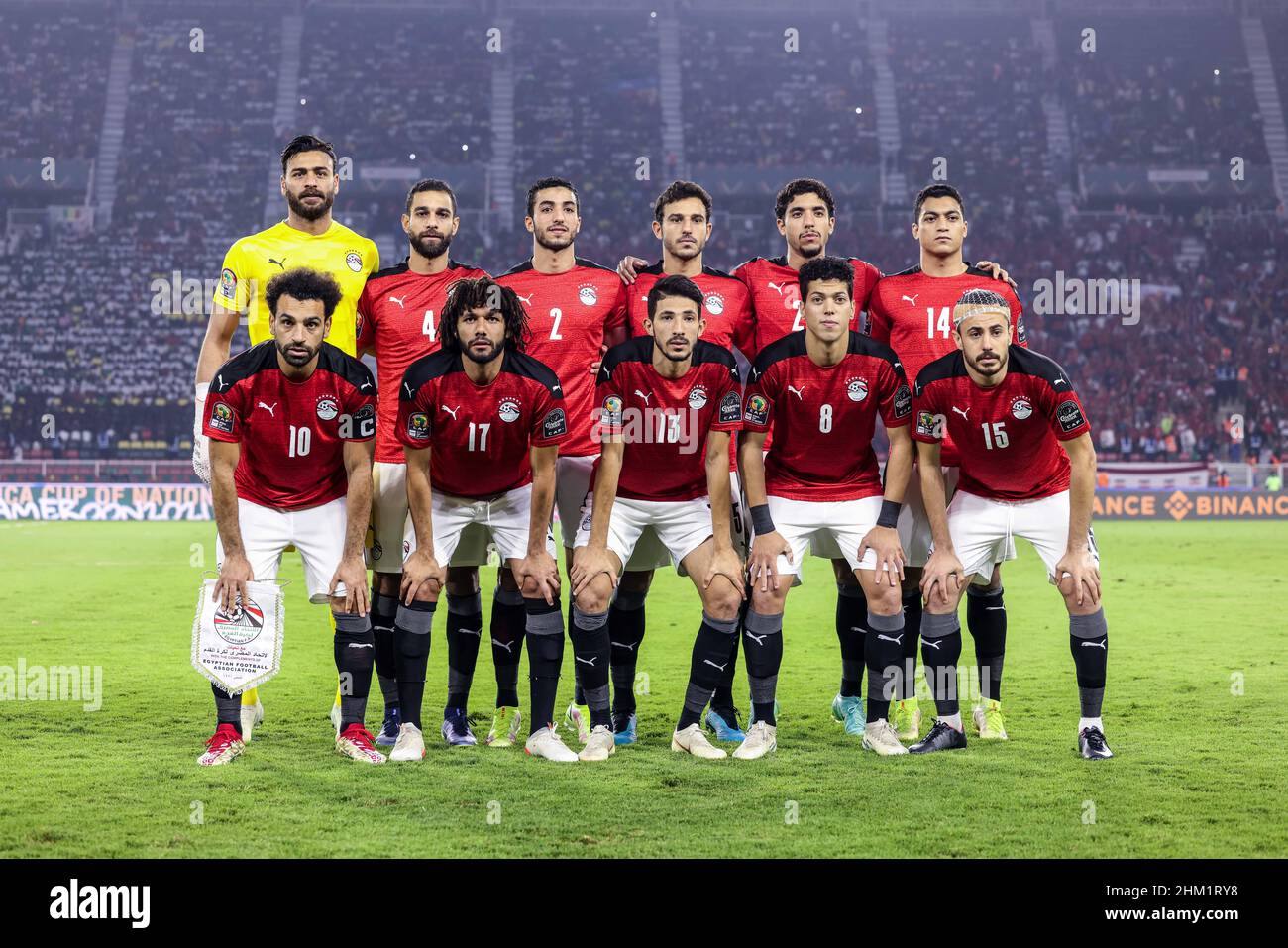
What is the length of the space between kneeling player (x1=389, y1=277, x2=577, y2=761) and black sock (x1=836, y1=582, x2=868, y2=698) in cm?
158

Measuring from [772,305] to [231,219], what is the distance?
28285 millimetres

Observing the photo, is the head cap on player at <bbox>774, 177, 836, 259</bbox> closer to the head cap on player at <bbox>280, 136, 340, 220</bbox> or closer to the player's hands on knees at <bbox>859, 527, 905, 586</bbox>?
the player's hands on knees at <bbox>859, 527, 905, 586</bbox>

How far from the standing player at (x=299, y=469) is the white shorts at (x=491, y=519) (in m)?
0.35

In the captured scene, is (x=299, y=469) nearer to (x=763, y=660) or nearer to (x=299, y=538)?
(x=299, y=538)

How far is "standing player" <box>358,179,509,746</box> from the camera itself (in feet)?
19.3

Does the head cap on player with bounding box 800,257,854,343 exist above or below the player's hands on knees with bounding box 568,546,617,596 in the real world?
above

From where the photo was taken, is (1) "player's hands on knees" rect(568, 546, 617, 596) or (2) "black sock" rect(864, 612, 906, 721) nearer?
(1) "player's hands on knees" rect(568, 546, 617, 596)

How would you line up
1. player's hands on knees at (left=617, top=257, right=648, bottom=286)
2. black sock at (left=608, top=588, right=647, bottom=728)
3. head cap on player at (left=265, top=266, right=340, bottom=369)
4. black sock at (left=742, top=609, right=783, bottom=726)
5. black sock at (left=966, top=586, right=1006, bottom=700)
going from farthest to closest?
player's hands on knees at (left=617, top=257, right=648, bottom=286) → black sock at (left=966, top=586, right=1006, bottom=700) → black sock at (left=608, top=588, right=647, bottom=728) → black sock at (left=742, top=609, right=783, bottom=726) → head cap on player at (left=265, top=266, right=340, bottom=369)

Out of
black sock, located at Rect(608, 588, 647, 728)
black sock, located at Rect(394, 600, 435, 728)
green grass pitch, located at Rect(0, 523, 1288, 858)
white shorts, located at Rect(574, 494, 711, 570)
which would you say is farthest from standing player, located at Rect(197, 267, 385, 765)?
black sock, located at Rect(608, 588, 647, 728)

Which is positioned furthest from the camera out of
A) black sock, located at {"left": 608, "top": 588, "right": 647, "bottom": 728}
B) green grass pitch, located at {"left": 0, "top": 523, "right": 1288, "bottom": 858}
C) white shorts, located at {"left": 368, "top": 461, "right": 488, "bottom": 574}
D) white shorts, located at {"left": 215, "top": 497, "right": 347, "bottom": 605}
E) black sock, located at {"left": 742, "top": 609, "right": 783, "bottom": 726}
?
black sock, located at {"left": 608, "top": 588, "right": 647, "bottom": 728}

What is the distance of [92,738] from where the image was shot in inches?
236

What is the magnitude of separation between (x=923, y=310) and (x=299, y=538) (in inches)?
123
